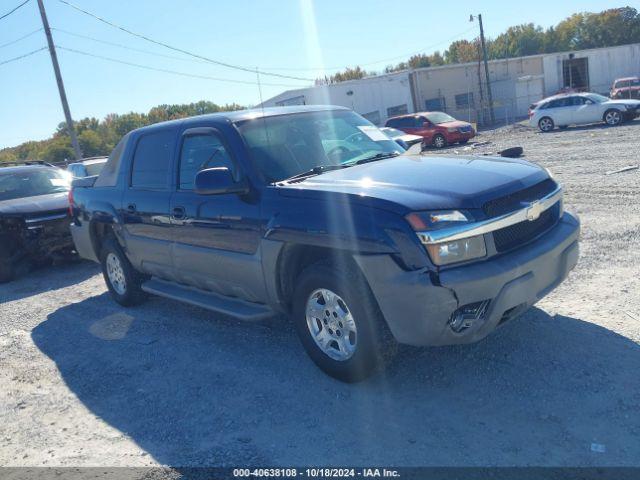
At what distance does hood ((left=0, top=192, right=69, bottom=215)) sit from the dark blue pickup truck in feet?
12.0

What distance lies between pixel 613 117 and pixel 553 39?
70.1m

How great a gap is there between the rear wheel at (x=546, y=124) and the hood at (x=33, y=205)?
20.8 meters

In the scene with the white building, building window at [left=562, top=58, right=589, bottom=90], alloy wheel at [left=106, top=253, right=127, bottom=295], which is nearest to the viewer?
alloy wheel at [left=106, top=253, right=127, bottom=295]

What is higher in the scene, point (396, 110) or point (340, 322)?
point (396, 110)

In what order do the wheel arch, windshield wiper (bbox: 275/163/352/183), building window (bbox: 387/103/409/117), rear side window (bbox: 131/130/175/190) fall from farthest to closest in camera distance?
building window (bbox: 387/103/409/117) < rear side window (bbox: 131/130/175/190) < windshield wiper (bbox: 275/163/352/183) < the wheel arch

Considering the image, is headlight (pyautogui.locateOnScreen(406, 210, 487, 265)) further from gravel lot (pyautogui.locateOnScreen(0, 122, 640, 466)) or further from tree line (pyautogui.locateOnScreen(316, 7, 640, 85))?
tree line (pyautogui.locateOnScreen(316, 7, 640, 85))

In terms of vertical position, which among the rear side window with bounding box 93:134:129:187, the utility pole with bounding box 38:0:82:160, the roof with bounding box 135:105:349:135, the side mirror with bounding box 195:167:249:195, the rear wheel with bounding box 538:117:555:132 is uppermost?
the utility pole with bounding box 38:0:82:160

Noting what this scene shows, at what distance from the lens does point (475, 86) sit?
42656mm

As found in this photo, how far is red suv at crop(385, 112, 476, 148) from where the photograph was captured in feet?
80.0

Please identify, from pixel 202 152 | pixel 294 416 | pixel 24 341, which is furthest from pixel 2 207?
pixel 294 416

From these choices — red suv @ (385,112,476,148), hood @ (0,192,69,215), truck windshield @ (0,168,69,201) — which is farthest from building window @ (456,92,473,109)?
hood @ (0,192,69,215)

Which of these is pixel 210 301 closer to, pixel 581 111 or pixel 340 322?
pixel 340 322

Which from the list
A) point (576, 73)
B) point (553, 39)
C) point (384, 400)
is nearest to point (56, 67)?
point (384, 400)

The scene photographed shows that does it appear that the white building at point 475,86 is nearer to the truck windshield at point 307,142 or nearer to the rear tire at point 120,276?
the rear tire at point 120,276
